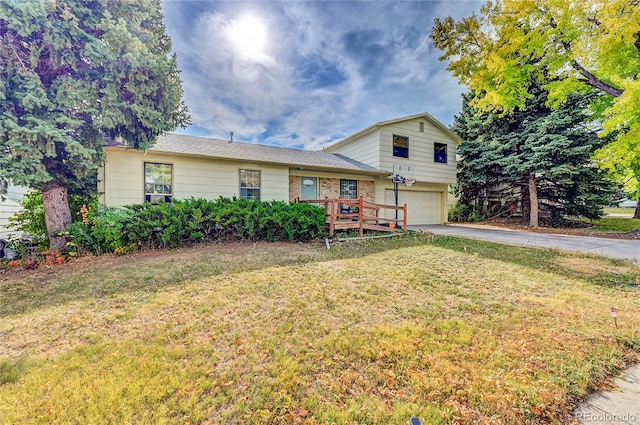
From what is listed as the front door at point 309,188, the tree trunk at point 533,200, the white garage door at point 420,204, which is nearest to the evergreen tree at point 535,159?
the tree trunk at point 533,200

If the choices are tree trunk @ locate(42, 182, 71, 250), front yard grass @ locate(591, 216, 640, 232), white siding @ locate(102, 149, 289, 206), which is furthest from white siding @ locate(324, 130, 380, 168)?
tree trunk @ locate(42, 182, 71, 250)

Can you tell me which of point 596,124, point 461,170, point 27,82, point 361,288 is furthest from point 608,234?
point 27,82

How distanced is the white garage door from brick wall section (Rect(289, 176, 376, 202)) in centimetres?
111

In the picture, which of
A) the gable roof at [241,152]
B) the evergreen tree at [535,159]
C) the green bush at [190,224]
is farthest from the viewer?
the evergreen tree at [535,159]

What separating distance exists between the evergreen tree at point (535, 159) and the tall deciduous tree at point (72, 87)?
41.7ft

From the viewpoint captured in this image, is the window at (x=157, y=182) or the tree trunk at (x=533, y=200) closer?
the window at (x=157, y=182)

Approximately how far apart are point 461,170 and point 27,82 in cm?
1767

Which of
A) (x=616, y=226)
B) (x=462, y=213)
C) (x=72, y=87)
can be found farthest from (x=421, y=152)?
(x=72, y=87)

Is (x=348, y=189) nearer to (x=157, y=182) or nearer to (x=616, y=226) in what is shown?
(x=157, y=182)

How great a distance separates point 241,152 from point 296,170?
239cm

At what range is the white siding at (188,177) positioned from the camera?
8242mm

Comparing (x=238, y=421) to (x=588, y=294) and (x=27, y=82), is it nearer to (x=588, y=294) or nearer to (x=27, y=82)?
(x=588, y=294)

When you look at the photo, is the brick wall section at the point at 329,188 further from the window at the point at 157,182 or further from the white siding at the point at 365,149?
the window at the point at 157,182

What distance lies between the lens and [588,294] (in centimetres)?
411
